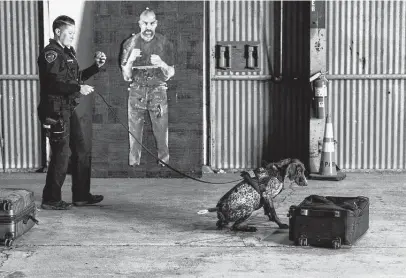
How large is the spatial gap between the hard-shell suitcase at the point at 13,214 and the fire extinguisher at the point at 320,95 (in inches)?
202

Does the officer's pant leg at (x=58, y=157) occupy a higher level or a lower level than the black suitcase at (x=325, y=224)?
higher

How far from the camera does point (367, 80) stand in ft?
37.6

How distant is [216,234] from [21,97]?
18.1ft

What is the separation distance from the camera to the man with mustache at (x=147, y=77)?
10914 mm

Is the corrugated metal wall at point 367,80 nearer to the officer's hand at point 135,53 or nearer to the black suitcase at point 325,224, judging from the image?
the officer's hand at point 135,53

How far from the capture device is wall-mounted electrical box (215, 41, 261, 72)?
37.7 feet

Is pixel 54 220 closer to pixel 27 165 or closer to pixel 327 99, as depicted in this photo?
pixel 27 165

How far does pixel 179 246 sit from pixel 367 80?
567cm

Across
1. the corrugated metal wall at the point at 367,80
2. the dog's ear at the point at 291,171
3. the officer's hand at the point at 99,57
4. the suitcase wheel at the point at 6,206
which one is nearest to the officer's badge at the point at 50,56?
the officer's hand at the point at 99,57

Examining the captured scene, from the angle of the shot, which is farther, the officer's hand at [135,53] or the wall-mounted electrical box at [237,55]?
the wall-mounted electrical box at [237,55]

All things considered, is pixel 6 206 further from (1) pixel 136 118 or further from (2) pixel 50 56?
(1) pixel 136 118

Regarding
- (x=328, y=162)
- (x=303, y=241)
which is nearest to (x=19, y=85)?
(x=328, y=162)

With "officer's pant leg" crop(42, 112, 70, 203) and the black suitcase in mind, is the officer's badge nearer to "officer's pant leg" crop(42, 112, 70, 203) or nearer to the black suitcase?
"officer's pant leg" crop(42, 112, 70, 203)

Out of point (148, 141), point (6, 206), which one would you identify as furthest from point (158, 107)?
point (6, 206)
